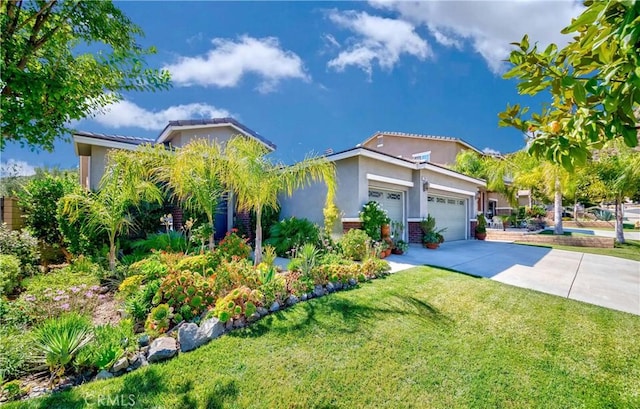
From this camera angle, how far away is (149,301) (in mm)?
5172

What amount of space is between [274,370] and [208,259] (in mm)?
3536

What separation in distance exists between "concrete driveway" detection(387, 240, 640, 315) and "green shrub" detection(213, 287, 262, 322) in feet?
16.5

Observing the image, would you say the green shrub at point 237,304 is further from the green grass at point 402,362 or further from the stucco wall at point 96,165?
the stucco wall at point 96,165

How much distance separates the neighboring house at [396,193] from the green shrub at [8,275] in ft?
→ 29.7

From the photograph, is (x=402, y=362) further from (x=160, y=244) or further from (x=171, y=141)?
(x=171, y=141)

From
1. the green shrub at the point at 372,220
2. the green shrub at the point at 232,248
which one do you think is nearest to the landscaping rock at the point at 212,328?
the green shrub at the point at 232,248

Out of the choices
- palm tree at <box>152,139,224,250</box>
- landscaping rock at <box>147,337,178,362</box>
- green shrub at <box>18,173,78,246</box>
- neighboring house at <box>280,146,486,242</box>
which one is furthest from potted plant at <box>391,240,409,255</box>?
green shrub at <box>18,173,78,246</box>

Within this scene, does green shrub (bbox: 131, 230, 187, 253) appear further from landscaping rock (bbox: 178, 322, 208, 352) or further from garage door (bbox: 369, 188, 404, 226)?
garage door (bbox: 369, 188, 404, 226)

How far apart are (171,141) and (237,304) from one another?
1468cm

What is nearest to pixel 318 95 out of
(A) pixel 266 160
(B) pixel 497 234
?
(A) pixel 266 160

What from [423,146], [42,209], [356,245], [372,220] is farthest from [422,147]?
[42,209]

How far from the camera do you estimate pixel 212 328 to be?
4438mm

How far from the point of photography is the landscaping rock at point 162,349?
12.8 ft

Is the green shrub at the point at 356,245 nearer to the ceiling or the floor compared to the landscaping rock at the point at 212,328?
nearer to the ceiling
